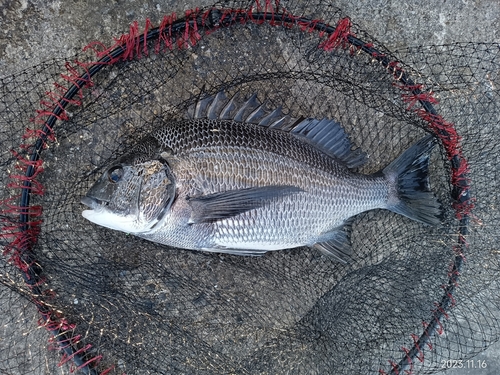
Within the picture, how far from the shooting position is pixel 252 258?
7.07ft

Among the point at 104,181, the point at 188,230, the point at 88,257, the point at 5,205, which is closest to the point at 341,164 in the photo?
the point at 188,230

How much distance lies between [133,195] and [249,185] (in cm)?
52

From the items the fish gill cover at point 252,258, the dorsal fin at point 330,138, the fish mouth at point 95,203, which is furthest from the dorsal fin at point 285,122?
the fish mouth at point 95,203

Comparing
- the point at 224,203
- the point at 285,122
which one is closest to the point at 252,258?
the point at 224,203

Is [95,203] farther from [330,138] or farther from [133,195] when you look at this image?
[330,138]

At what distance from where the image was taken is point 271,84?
7.03ft

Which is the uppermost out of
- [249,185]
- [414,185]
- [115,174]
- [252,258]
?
[414,185]

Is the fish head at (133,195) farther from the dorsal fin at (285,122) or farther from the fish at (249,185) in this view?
the dorsal fin at (285,122)

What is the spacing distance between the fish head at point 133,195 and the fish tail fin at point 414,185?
1133mm

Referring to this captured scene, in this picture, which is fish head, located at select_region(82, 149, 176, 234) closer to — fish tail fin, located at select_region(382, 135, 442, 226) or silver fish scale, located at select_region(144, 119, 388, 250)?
silver fish scale, located at select_region(144, 119, 388, 250)

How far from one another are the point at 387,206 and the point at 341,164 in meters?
0.33

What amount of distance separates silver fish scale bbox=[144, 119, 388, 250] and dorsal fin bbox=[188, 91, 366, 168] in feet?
0.16

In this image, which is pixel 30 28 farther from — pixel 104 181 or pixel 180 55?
pixel 104 181

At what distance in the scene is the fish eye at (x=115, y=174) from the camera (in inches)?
68.7
